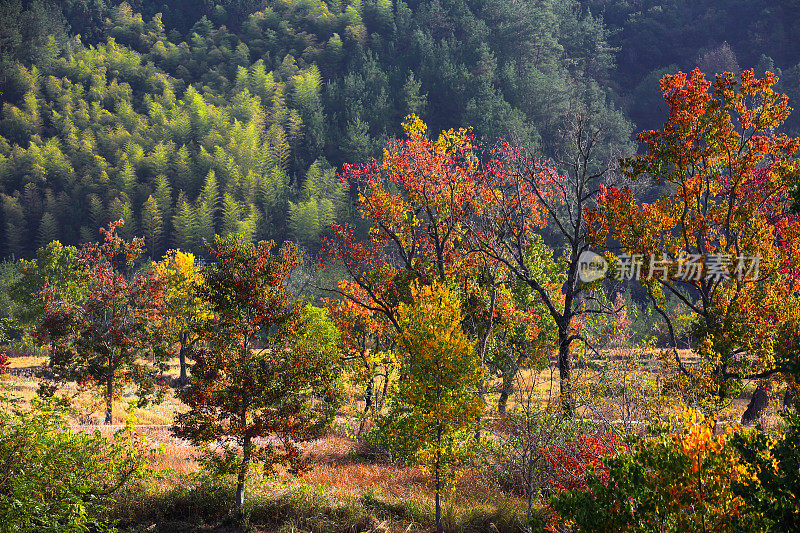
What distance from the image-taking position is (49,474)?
1088 centimetres

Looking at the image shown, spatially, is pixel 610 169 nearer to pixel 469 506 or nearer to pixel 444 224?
pixel 444 224

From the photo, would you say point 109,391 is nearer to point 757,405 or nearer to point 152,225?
point 757,405

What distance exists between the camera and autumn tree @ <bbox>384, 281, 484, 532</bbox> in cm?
1450

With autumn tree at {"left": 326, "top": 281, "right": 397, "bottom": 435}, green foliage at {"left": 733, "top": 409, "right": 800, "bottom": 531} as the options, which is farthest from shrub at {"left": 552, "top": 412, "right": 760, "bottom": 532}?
autumn tree at {"left": 326, "top": 281, "right": 397, "bottom": 435}

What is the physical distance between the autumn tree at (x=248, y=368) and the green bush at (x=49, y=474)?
1873 millimetres

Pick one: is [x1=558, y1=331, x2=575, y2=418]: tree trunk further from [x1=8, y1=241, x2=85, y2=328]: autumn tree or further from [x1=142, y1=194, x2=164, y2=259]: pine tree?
[x1=142, y1=194, x2=164, y2=259]: pine tree

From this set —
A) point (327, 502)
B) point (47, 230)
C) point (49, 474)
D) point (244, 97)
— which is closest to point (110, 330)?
point (327, 502)

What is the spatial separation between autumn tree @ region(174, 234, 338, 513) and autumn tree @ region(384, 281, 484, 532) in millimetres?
1934

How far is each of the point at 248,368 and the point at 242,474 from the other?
2.35 metres

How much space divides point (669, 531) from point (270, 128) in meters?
107

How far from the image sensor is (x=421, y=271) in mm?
23656

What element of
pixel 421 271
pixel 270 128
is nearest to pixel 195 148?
pixel 270 128

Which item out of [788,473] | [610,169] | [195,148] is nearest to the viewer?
[788,473]

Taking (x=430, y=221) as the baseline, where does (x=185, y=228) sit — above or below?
above
